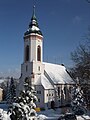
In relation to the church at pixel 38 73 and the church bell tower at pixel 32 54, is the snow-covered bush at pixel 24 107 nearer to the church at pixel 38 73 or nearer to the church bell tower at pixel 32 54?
the church at pixel 38 73

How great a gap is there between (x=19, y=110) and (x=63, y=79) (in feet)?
123

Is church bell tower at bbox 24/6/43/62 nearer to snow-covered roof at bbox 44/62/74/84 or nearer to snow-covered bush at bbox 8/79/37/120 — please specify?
snow-covered roof at bbox 44/62/74/84

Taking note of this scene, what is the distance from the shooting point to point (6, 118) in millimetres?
10469

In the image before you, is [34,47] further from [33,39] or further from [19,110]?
[19,110]

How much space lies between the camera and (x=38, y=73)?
43.3 metres

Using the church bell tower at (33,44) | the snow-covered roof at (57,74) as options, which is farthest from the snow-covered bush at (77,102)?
the church bell tower at (33,44)

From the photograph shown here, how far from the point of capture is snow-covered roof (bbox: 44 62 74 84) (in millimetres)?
45250

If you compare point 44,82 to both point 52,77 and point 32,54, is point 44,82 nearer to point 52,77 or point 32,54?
point 52,77

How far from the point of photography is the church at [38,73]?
137ft

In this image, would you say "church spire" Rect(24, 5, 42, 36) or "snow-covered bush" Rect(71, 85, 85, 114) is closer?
"snow-covered bush" Rect(71, 85, 85, 114)

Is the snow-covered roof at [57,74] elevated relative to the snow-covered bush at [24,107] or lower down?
elevated

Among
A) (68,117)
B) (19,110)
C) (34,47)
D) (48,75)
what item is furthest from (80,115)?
(19,110)

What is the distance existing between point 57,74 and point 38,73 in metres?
6.59

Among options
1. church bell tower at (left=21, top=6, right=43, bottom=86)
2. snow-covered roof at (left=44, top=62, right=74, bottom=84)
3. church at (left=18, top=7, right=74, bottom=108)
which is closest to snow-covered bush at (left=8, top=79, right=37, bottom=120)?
church at (left=18, top=7, right=74, bottom=108)
